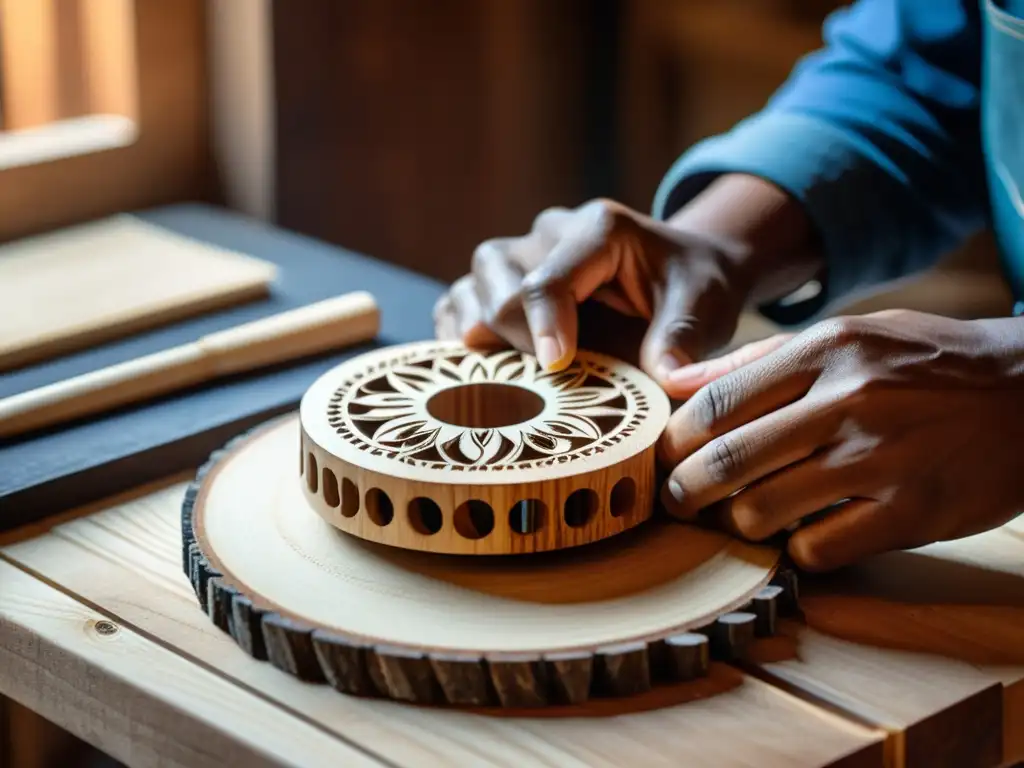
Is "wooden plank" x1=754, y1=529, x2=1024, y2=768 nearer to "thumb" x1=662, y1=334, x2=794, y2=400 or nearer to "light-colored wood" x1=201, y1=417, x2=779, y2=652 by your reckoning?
"light-colored wood" x1=201, y1=417, x2=779, y2=652

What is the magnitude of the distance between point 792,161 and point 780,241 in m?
0.09

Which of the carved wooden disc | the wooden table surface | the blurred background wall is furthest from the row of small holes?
the blurred background wall

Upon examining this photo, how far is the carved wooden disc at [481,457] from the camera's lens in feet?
3.09

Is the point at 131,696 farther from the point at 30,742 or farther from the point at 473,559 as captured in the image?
the point at 30,742

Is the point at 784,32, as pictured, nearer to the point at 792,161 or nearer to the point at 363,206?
the point at 363,206

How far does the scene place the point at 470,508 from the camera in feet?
3.22

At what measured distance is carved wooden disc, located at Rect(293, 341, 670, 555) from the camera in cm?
94

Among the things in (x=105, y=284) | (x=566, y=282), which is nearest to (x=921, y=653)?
(x=566, y=282)

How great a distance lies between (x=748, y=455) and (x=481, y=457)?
188 millimetres

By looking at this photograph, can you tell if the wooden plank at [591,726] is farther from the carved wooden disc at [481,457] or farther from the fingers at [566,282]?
the fingers at [566,282]

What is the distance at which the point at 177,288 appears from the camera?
59.7 inches

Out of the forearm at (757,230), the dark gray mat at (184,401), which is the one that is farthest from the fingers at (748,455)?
the dark gray mat at (184,401)

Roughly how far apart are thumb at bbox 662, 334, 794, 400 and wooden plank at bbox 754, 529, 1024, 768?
175mm

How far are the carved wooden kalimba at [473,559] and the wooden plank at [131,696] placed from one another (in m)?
0.05
